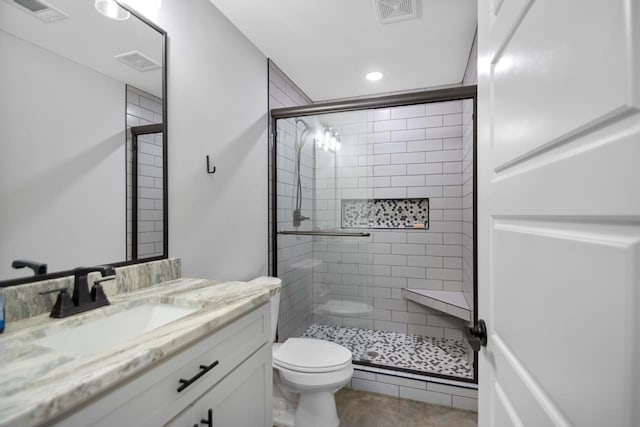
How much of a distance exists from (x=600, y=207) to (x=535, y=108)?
271 mm

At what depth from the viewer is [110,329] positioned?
3.31 feet

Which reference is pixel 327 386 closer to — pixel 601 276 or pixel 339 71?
pixel 601 276

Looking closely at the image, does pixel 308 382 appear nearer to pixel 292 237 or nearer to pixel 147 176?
pixel 292 237

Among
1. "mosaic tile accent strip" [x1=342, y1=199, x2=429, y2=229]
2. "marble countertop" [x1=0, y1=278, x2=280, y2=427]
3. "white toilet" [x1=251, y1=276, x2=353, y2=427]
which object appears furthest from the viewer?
"mosaic tile accent strip" [x1=342, y1=199, x2=429, y2=229]

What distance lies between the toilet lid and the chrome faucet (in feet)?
3.45

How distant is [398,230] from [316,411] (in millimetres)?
1900

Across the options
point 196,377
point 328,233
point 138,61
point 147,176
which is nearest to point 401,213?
point 328,233

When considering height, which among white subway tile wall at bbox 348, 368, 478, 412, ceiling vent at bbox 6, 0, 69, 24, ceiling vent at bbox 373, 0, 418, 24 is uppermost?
ceiling vent at bbox 373, 0, 418, 24

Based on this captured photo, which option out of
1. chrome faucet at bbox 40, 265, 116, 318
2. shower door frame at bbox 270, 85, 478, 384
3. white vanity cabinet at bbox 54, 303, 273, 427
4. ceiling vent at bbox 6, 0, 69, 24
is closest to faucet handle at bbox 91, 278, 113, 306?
chrome faucet at bbox 40, 265, 116, 318

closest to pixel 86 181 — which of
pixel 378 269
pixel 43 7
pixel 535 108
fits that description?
pixel 43 7

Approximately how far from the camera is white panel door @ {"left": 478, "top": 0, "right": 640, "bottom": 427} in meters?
0.35

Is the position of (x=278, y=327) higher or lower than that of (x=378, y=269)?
lower

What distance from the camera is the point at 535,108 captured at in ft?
1.90

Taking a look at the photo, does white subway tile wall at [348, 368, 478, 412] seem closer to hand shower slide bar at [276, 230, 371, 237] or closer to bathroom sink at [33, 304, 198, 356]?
hand shower slide bar at [276, 230, 371, 237]
